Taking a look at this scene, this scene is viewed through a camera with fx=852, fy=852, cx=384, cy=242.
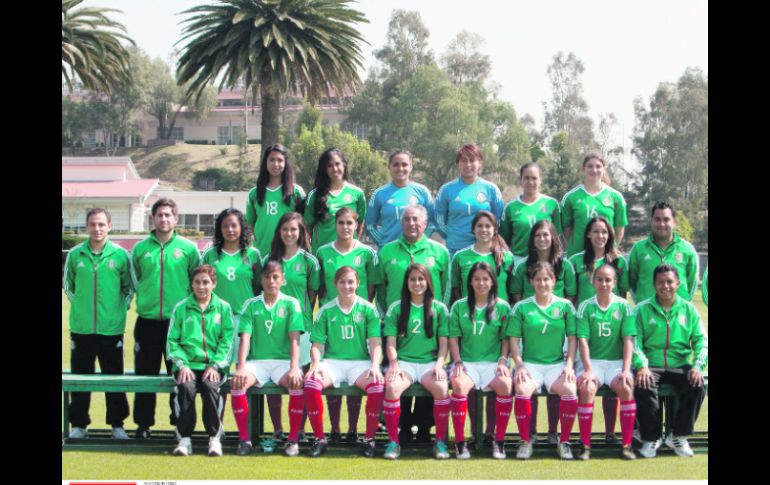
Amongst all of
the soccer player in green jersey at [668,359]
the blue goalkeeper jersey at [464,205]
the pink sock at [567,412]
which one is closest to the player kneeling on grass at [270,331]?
the blue goalkeeper jersey at [464,205]

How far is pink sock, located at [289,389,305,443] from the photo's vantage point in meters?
5.65

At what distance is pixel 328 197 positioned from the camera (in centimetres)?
660

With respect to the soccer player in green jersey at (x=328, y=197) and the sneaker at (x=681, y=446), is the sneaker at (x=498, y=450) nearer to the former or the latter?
the sneaker at (x=681, y=446)

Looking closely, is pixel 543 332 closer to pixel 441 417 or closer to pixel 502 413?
pixel 502 413

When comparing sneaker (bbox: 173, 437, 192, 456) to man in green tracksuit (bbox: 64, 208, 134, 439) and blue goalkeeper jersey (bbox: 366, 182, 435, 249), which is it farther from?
blue goalkeeper jersey (bbox: 366, 182, 435, 249)

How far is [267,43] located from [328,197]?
1416 centimetres

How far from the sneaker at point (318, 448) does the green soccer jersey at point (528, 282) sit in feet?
5.75

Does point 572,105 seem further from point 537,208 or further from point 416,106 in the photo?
point 537,208

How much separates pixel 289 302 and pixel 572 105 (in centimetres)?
5824

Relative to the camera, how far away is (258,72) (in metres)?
20.3

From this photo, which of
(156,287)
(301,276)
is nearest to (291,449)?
(301,276)

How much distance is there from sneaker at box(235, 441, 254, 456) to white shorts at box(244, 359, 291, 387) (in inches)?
15.4
